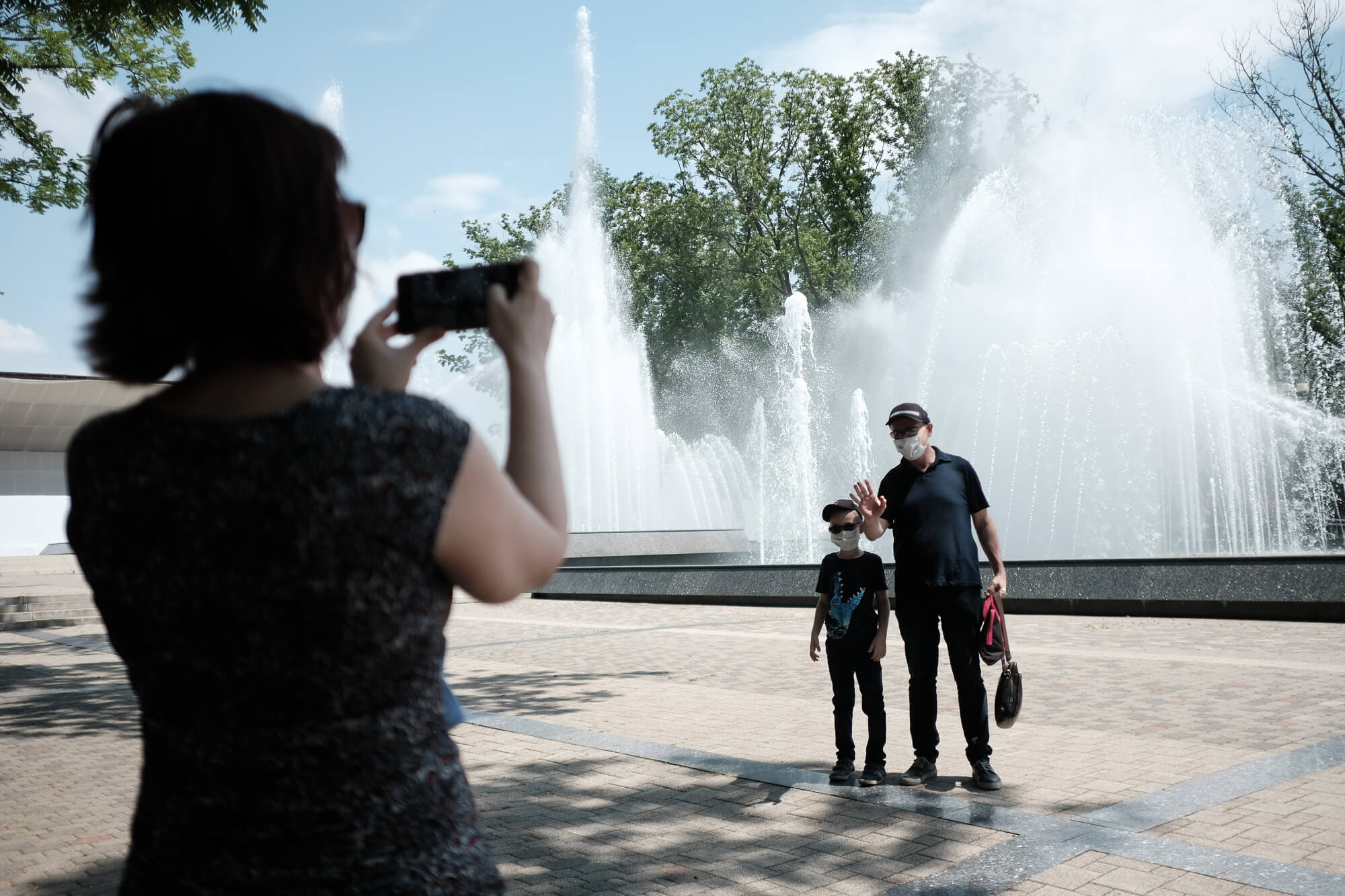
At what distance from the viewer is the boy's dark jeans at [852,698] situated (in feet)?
19.3

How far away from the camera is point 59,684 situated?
11.2 meters

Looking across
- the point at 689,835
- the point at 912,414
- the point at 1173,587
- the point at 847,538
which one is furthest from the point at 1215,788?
the point at 1173,587

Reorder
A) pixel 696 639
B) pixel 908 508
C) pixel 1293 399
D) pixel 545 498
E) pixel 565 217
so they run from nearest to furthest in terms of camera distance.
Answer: pixel 545 498, pixel 908 508, pixel 696 639, pixel 1293 399, pixel 565 217

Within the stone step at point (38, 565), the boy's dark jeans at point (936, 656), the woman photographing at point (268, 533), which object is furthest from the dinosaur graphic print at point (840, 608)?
the stone step at point (38, 565)

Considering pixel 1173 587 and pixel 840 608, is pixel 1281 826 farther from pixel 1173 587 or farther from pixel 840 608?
pixel 1173 587

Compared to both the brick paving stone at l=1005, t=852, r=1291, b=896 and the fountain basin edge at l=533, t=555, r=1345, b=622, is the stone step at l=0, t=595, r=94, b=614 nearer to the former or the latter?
the fountain basin edge at l=533, t=555, r=1345, b=622

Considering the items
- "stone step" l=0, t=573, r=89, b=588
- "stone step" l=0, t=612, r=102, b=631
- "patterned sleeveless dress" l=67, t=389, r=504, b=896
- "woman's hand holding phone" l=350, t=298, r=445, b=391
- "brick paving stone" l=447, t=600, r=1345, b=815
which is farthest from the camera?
"stone step" l=0, t=573, r=89, b=588

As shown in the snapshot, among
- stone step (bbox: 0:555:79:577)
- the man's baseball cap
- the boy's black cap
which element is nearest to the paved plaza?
the boy's black cap

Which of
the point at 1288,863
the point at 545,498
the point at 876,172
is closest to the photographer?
the point at 545,498

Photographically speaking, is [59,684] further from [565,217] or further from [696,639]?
[565,217]

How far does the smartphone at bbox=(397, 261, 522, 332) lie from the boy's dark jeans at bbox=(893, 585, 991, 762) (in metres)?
4.76

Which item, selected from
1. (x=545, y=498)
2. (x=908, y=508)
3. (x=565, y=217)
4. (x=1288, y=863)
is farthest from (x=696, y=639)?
(x=565, y=217)

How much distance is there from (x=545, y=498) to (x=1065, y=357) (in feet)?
76.5

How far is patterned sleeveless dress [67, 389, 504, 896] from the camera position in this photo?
125cm
